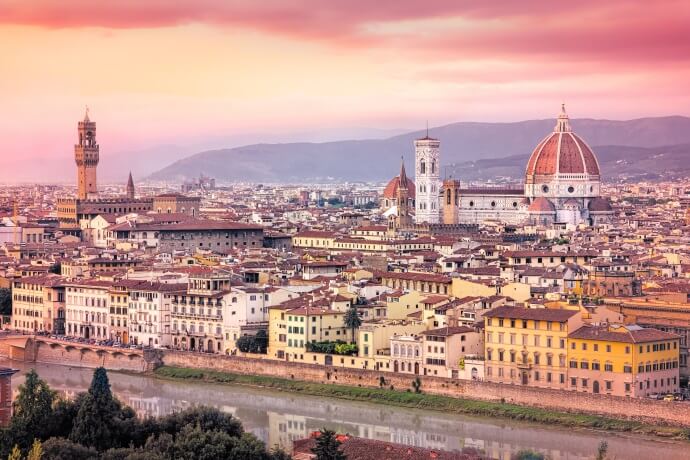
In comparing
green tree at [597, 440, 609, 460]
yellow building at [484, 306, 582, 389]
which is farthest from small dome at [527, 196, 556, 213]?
green tree at [597, 440, 609, 460]

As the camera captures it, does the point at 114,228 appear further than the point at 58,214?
No

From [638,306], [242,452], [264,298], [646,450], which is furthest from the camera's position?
[264,298]

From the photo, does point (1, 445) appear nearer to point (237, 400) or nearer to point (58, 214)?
point (237, 400)

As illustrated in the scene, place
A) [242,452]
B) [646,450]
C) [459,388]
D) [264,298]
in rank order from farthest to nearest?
[264,298] < [459,388] < [646,450] < [242,452]

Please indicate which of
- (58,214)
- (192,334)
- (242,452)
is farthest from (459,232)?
(242,452)

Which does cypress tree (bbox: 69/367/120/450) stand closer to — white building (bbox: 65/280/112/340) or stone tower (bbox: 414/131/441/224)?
white building (bbox: 65/280/112/340)

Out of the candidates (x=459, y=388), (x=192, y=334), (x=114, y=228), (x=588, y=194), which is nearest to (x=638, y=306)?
(x=459, y=388)

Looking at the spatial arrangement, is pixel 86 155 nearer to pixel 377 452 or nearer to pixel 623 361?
pixel 623 361
